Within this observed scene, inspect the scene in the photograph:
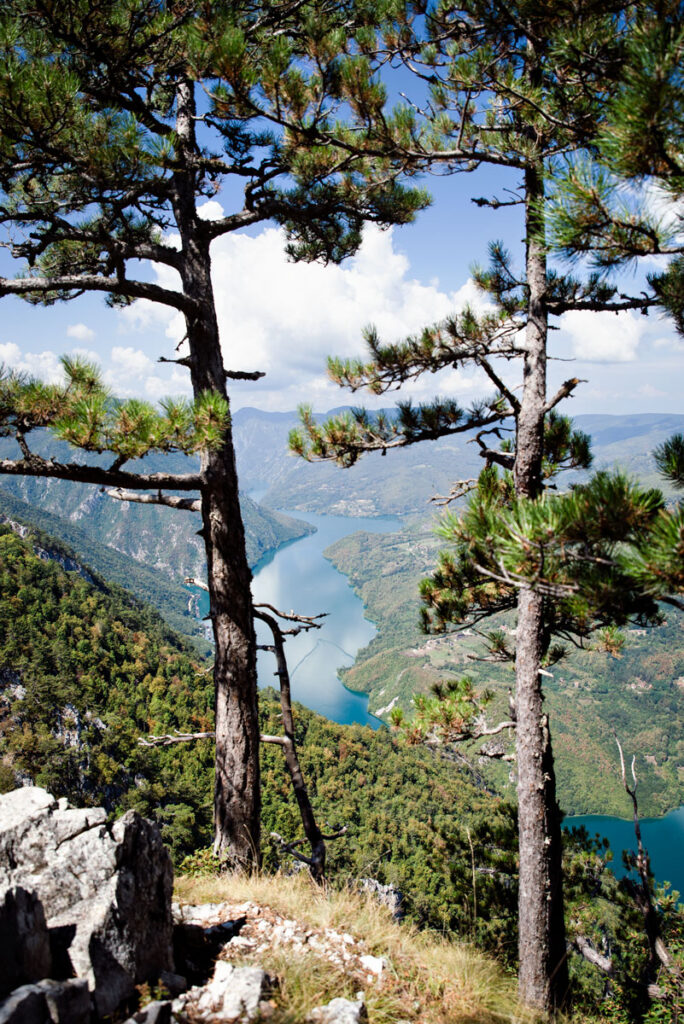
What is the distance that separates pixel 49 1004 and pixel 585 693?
93.9m

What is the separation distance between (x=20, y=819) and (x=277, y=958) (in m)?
1.05

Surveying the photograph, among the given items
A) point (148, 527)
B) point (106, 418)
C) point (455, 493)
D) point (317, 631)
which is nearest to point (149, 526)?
point (148, 527)

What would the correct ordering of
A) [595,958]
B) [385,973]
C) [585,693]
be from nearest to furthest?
[385,973]
[595,958]
[585,693]

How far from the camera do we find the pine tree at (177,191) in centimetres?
210

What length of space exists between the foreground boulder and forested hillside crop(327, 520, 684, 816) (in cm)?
4421

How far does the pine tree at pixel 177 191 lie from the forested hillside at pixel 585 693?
141 ft

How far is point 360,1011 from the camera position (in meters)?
1.65

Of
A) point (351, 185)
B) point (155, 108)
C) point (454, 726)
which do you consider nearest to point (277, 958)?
point (454, 726)

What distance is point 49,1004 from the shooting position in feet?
4.13

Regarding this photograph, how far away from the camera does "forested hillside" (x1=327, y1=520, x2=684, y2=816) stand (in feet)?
187

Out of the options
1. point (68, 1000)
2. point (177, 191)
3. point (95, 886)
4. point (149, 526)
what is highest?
point (149, 526)

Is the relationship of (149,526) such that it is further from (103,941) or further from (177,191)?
(103,941)

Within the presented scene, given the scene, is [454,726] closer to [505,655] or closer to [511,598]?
[505,655]

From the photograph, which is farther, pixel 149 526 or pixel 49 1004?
pixel 149 526
